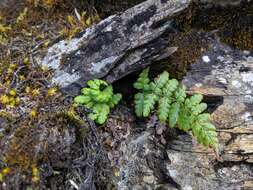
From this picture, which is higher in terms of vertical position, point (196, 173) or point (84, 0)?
point (84, 0)

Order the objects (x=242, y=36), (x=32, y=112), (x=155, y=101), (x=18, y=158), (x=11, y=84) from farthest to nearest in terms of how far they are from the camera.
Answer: (x=242, y=36)
(x=155, y=101)
(x=11, y=84)
(x=32, y=112)
(x=18, y=158)

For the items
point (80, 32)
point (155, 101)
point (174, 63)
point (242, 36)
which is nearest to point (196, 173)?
point (155, 101)

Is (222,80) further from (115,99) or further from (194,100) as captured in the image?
(115,99)

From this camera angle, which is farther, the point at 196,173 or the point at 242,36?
the point at 242,36

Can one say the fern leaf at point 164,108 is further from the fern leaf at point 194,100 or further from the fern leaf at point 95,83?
the fern leaf at point 95,83

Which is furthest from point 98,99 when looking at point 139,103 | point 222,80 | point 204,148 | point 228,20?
point 228,20

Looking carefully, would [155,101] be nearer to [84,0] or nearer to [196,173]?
[196,173]

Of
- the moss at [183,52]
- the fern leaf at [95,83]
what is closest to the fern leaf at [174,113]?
the moss at [183,52]
